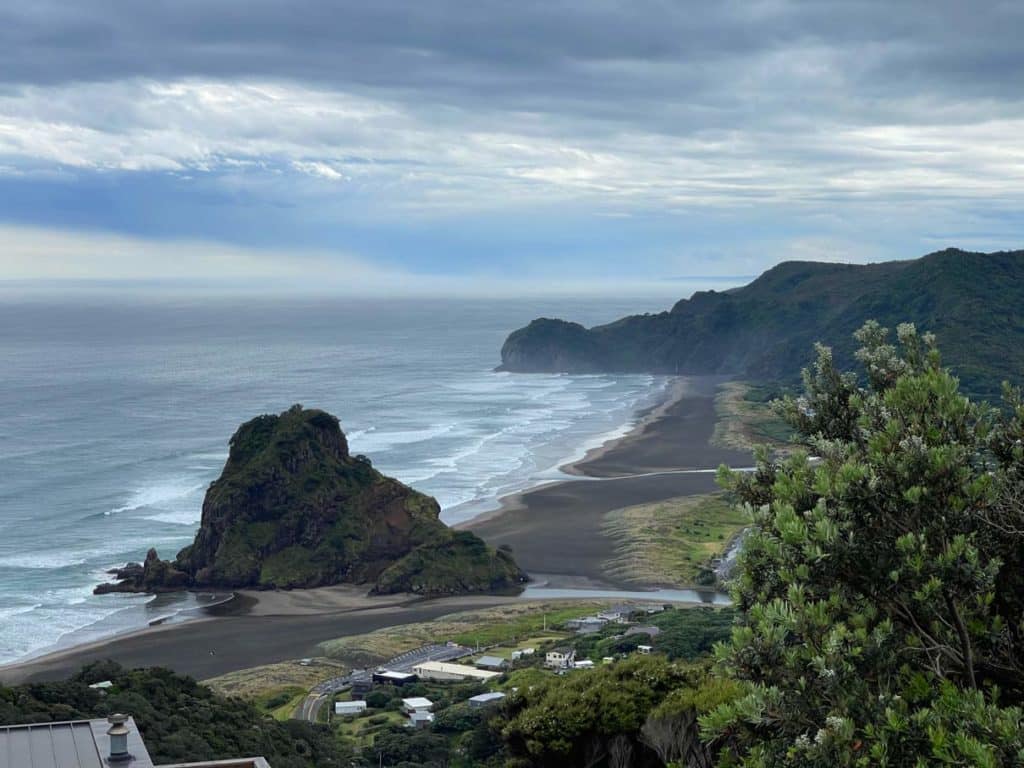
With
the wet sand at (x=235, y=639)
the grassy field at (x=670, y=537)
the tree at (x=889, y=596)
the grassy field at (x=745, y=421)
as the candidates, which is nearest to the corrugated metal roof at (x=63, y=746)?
the tree at (x=889, y=596)

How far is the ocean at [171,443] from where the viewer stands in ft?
213

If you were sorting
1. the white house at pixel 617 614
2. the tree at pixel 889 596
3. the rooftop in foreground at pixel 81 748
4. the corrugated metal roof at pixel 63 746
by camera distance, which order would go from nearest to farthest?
the tree at pixel 889 596
the rooftop in foreground at pixel 81 748
the corrugated metal roof at pixel 63 746
the white house at pixel 617 614

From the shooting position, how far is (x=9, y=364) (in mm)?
195000

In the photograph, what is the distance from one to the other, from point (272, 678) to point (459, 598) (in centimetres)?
1829

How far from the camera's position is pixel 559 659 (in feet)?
158

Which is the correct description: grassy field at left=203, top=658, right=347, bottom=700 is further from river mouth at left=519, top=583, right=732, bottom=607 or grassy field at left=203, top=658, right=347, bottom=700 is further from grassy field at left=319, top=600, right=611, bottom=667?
river mouth at left=519, top=583, right=732, bottom=607

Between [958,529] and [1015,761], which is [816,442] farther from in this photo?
[1015,761]

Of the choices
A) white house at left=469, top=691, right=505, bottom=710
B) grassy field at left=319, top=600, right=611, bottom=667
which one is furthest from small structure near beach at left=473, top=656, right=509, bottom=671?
white house at left=469, top=691, right=505, bottom=710

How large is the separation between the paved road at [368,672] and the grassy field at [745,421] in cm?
4878

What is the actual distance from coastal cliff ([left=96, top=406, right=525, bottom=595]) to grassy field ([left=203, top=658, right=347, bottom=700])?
1628cm

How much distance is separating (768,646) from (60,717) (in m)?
26.5

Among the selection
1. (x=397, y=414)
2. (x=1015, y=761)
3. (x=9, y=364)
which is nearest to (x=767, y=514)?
(x=1015, y=761)

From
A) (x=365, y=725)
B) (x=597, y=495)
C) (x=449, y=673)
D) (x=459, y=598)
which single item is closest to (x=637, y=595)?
(x=459, y=598)

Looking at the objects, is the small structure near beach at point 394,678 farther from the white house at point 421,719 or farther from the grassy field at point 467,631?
the white house at point 421,719
